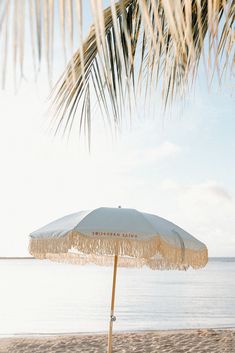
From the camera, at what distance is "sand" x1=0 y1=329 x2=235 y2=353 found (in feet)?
28.2

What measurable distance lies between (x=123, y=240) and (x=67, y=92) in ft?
9.38

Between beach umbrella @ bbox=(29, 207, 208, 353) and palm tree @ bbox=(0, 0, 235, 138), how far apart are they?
8.16 ft

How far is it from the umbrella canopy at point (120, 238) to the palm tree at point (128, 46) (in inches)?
98.0

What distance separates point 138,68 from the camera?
222cm

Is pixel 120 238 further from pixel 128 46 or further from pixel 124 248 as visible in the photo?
pixel 128 46

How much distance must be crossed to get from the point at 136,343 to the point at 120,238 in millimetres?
5148

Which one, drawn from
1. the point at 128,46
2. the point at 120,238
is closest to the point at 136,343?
the point at 120,238

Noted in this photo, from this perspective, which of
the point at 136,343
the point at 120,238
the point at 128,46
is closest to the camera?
the point at 128,46

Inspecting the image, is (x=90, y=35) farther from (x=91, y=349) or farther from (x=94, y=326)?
(x=94, y=326)

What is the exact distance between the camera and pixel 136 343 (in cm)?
924

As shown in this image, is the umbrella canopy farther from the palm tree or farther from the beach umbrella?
the palm tree

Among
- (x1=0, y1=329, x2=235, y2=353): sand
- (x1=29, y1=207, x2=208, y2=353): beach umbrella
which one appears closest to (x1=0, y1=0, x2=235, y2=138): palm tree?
(x1=29, y1=207, x2=208, y2=353): beach umbrella

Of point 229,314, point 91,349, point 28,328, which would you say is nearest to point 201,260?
point 91,349

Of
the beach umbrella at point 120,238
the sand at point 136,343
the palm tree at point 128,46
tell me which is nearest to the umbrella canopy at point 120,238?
the beach umbrella at point 120,238
